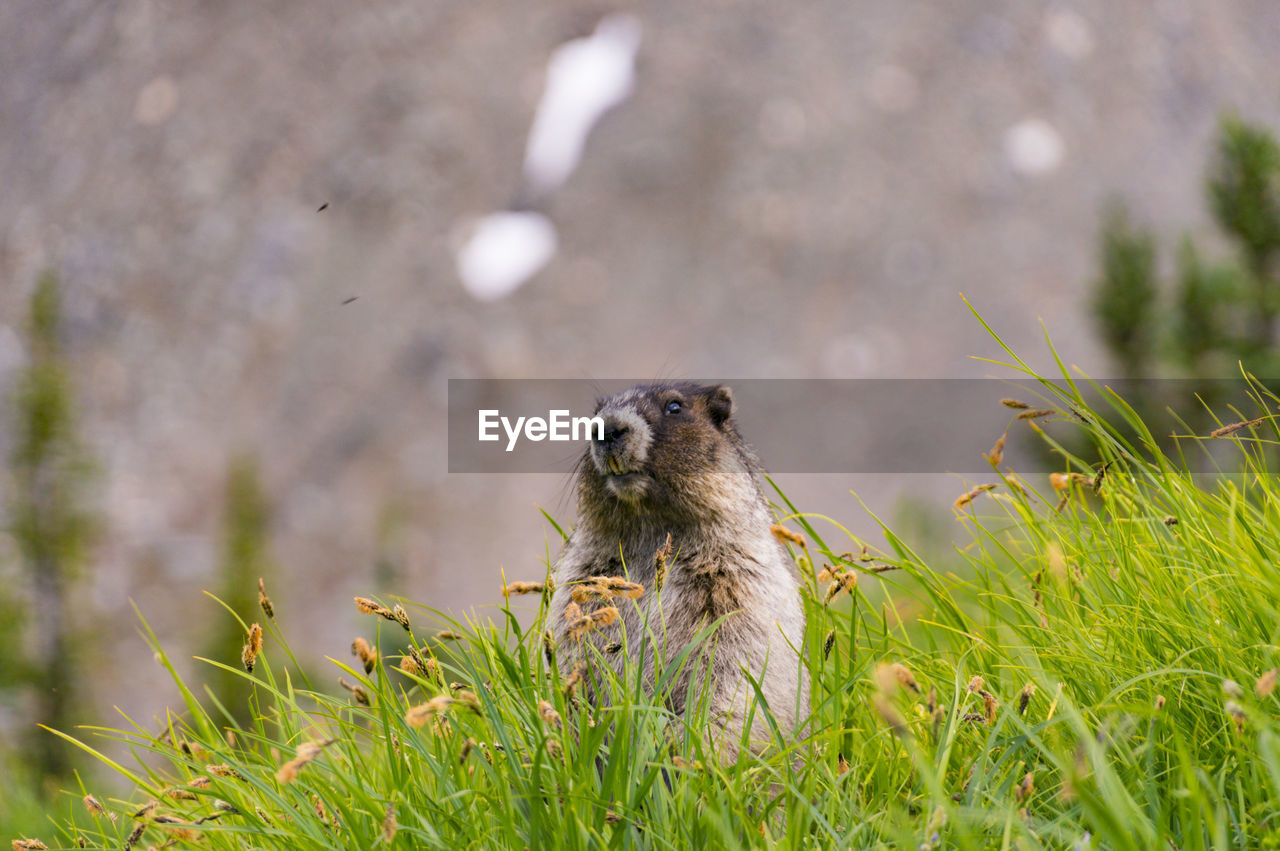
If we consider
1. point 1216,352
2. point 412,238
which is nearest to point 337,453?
point 412,238

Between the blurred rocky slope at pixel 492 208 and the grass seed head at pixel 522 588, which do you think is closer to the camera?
the grass seed head at pixel 522 588

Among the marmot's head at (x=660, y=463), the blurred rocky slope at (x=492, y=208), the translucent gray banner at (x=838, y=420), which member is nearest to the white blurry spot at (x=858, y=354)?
the blurred rocky slope at (x=492, y=208)

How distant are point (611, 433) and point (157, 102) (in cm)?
6820

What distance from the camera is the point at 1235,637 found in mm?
2475

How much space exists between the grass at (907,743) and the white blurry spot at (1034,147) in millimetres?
64900

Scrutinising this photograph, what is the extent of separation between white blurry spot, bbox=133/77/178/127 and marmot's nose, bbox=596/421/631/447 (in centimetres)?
6711

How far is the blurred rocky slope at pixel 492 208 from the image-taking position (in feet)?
182

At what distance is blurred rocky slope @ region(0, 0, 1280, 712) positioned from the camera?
5553cm

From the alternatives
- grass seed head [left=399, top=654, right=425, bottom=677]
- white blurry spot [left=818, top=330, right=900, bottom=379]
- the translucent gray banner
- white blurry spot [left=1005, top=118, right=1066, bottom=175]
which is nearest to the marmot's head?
grass seed head [left=399, top=654, right=425, bottom=677]

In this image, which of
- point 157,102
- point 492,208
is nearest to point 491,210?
point 492,208

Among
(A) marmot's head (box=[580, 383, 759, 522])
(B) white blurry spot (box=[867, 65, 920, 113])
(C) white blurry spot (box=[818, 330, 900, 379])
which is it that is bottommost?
(A) marmot's head (box=[580, 383, 759, 522])

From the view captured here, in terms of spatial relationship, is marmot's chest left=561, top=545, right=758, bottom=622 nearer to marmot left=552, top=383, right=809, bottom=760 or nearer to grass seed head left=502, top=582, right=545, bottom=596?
marmot left=552, top=383, right=809, bottom=760

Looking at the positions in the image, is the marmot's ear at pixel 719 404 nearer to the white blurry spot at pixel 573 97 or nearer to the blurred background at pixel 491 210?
the blurred background at pixel 491 210

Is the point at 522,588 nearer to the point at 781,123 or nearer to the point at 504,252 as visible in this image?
the point at 504,252
